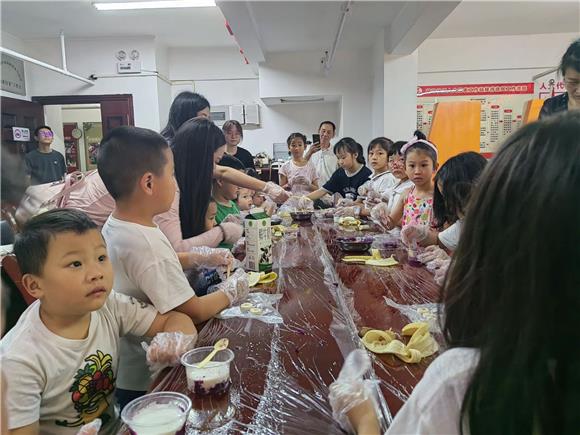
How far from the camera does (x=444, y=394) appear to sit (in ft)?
1.66

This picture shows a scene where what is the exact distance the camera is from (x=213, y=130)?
1.72 m

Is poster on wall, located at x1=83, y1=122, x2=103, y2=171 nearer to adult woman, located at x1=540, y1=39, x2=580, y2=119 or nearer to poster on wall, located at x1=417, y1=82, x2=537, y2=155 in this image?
poster on wall, located at x1=417, y1=82, x2=537, y2=155

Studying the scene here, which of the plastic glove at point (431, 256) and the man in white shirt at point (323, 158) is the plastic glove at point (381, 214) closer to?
the plastic glove at point (431, 256)

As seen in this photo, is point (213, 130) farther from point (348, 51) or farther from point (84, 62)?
point (84, 62)

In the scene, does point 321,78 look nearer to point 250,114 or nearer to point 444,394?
point 250,114

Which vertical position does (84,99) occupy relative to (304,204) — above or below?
above

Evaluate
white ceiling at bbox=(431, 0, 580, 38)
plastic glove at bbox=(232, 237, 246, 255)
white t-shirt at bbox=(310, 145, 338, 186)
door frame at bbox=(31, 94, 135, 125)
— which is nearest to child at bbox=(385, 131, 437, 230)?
plastic glove at bbox=(232, 237, 246, 255)

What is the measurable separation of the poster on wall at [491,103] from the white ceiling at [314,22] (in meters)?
1.38

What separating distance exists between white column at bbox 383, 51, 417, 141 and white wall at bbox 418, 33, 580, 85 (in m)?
1.34

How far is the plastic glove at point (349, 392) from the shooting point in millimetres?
667

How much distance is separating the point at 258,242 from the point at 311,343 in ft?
2.15

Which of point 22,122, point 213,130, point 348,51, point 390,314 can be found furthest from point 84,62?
point 390,314

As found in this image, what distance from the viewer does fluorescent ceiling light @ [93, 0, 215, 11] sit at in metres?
4.55

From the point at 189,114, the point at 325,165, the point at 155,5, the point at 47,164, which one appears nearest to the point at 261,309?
the point at 189,114
